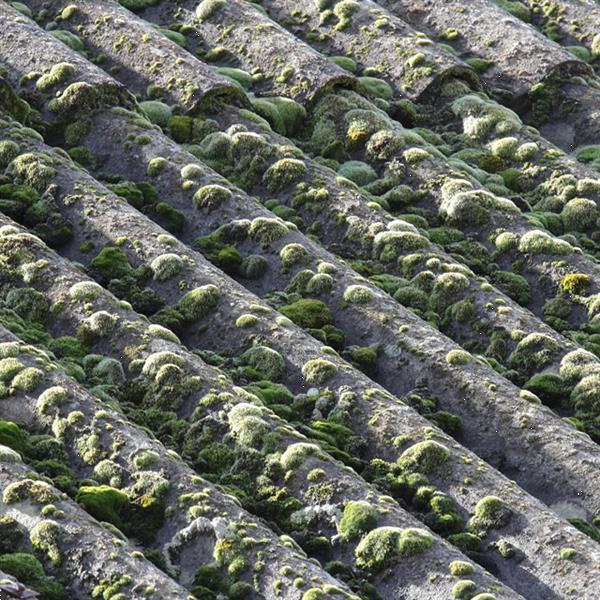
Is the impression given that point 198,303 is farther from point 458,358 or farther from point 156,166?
point 156,166

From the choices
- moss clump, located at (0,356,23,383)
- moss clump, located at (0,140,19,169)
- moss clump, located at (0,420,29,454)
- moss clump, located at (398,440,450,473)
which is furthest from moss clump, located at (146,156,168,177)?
moss clump, located at (398,440,450,473)

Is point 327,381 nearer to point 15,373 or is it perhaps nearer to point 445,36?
point 15,373

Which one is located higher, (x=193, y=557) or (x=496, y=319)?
(x=496, y=319)

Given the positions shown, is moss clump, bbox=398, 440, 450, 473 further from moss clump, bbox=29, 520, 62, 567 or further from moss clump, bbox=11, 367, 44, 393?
moss clump, bbox=29, 520, 62, 567

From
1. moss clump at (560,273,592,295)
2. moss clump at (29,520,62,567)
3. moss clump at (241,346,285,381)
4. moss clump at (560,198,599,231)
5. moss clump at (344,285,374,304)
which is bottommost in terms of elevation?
moss clump at (29,520,62,567)

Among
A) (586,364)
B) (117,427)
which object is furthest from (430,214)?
(117,427)

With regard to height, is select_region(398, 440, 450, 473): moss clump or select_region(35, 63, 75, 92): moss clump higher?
select_region(35, 63, 75, 92): moss clump

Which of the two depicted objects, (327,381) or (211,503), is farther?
(327,381)
